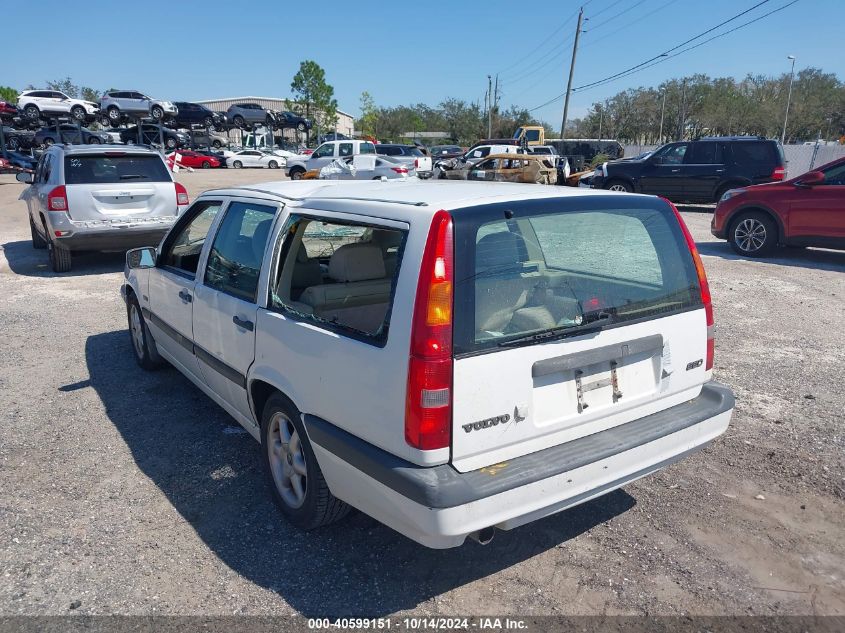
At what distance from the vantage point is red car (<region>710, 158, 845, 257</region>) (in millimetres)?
9578

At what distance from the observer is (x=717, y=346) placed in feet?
19.9

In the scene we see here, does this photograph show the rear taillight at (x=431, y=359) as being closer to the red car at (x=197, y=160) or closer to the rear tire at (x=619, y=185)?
the rear tire at (x=619, y=185)

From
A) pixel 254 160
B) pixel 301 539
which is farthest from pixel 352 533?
pixel 254 160

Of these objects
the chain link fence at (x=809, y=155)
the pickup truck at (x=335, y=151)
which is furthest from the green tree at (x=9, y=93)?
the chain link fence at (x=809, y=155)

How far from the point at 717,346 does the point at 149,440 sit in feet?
16.3

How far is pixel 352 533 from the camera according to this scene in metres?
3.20

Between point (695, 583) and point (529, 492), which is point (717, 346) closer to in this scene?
point (695, 583)

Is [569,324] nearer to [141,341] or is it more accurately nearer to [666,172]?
[141,341]

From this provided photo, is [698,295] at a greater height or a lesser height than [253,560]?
greater

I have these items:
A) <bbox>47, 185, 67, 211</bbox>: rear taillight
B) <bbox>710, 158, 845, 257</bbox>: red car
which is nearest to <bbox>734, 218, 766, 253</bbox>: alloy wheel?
<bbox>710, 158, 845, 257</bbox>: red car

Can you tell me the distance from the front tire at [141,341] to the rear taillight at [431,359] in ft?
11.8

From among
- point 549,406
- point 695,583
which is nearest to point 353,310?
point 549,406

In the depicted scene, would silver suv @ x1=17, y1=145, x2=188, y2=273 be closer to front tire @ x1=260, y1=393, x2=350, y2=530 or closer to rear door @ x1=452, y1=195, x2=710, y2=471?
front tire @ x1=260, y1=393, x2=350, y2=530

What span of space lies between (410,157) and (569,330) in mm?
24904
